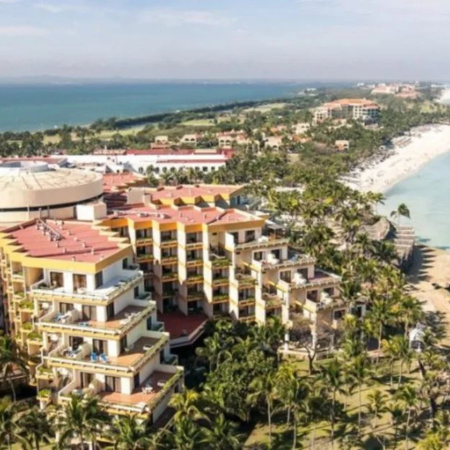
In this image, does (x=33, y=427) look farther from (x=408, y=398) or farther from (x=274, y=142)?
(x=274, y=142)

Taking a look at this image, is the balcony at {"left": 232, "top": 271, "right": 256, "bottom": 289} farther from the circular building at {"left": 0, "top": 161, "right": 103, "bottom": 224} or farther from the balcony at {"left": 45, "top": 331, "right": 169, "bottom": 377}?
the circular building at {"left": 0, "top": 161, "right": 103, "bottom": 224}

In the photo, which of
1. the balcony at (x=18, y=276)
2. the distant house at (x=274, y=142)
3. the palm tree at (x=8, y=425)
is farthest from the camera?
the distant house at (x=274, y=142)

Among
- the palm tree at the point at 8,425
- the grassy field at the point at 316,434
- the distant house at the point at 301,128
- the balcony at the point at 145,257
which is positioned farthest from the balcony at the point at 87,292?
the distant house at the point at 301,128

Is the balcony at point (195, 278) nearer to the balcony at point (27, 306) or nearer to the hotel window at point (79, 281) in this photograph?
the hotel window at point (79, 281)

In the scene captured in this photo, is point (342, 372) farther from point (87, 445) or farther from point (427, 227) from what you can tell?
point (427, 227)

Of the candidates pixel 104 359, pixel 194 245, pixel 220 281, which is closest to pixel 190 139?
pixel 194 245

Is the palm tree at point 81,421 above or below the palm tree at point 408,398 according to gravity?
above

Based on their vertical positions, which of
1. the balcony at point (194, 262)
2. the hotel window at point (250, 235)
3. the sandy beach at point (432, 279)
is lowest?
the sandy beach at point (432, 279)

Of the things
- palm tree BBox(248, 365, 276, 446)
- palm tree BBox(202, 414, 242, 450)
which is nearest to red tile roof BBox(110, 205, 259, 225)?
palm tree BBox(248, 365, 276, 446)
